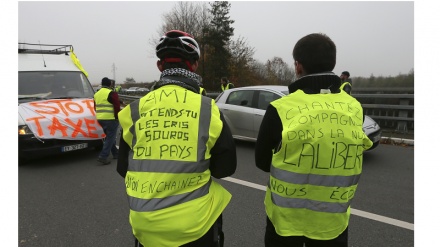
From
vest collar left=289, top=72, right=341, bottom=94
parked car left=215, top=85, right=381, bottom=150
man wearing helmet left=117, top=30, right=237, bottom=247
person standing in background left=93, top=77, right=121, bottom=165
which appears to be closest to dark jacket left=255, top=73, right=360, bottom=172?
vest collar left=289, top=72, right=341, bottom=94

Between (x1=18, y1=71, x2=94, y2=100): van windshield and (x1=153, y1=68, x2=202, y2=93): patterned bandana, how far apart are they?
592 centimetres

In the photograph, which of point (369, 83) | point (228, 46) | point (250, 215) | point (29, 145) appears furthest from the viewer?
point (228, 46)

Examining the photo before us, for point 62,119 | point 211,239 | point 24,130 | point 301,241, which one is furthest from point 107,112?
point 301,241

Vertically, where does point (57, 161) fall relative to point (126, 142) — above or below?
below

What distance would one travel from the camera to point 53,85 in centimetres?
681

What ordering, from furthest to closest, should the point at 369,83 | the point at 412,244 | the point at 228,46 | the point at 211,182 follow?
the point at 228,46 < the point at 369,83 < the point at 412,244 < the point at 211,182

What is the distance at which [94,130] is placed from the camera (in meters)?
6.30

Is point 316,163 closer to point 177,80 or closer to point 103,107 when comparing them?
point 177,80

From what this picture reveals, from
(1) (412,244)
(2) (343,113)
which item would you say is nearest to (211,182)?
(2) (343,113)

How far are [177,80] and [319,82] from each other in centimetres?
79

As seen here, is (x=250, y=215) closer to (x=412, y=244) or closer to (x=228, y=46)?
(x=412, y=244)

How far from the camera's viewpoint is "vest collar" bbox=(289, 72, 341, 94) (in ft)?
5.43

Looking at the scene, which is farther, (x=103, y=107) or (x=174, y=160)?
(x=103, y=107)

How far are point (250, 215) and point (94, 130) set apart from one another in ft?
13.5
